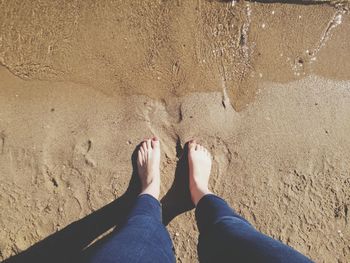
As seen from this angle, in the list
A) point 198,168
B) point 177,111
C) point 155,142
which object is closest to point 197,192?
point 198,168

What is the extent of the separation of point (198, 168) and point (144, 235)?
753mm

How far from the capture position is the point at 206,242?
1850 millimetres

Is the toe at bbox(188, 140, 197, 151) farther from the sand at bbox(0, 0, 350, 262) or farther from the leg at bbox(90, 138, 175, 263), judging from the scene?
the leg at bbox(90, 138, 175, 263)

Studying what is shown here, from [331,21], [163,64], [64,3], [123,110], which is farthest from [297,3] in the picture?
[64,3]

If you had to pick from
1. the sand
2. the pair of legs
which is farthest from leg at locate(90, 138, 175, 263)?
the sand

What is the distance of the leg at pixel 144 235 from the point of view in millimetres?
1562

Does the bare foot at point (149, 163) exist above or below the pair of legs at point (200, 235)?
above

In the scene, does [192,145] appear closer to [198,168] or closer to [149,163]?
[198,168]

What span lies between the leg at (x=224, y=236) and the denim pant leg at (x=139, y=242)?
222 millimetres

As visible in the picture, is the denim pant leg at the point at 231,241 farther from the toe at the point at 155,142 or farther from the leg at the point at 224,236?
the toe at the point at 155,142

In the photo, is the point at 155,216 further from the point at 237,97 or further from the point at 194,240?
Result: the point at 237,97

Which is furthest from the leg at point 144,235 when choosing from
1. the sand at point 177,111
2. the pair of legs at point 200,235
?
the sand at point 177,111

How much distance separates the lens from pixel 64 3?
7.99 feet

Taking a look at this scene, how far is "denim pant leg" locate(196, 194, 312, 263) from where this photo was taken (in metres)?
1.53
